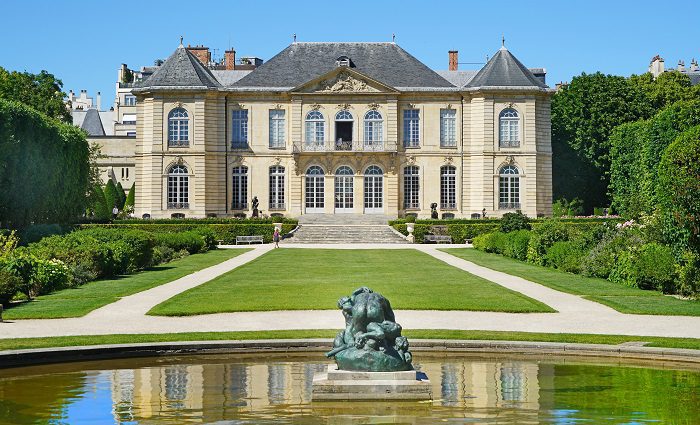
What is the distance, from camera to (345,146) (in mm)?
54562

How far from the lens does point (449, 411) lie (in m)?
9.21

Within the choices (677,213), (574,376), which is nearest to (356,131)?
(677,213)

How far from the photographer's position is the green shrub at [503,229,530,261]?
3375 cm

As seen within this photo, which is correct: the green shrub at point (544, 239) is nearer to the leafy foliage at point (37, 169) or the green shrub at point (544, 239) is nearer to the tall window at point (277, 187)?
the leafy foliage at point (37, 169)

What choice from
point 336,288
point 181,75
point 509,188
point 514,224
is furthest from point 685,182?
point 181,75

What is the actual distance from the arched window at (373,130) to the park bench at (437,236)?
9.99 m

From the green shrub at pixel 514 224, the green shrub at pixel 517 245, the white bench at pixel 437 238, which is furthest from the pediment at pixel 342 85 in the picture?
the green shrub at pixel 517 245

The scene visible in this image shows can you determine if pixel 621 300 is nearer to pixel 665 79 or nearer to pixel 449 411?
pixel 449 411

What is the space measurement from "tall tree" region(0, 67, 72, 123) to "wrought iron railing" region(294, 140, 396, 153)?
1360cm

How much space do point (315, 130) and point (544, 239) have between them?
2501 cm

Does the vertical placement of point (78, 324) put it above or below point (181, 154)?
below

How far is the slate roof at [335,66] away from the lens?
55125 millimetres

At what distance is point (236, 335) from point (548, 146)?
42.8 meters

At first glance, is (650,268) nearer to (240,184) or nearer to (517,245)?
(517,245)
